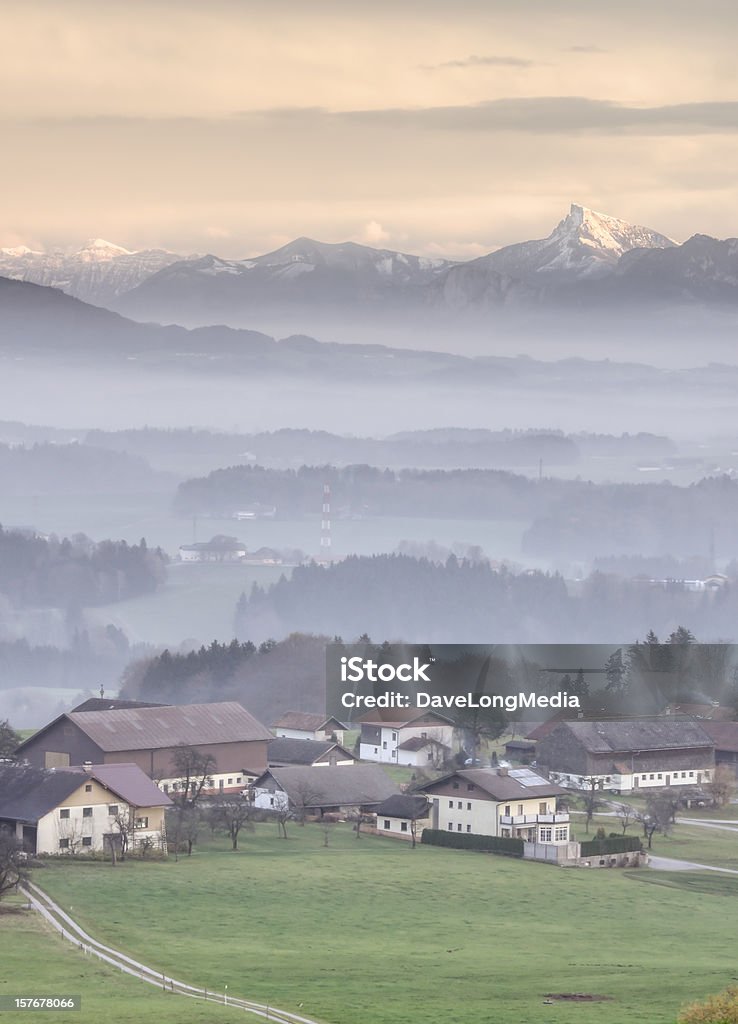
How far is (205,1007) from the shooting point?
43531 millimetres

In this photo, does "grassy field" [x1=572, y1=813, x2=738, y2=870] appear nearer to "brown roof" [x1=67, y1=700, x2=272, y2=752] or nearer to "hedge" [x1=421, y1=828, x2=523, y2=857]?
"hedge" [x1=421, y1=828, x2=523, y2=857]

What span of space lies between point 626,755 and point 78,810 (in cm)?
3572

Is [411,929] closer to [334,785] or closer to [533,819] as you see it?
[533,819]

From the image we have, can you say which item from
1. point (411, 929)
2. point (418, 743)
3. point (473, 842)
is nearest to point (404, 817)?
point (473, 842)

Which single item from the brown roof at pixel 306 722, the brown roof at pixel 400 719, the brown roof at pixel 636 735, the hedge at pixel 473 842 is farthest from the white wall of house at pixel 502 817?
the brown roof at pixel 306 722

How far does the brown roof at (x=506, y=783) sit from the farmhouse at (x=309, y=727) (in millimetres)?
29302

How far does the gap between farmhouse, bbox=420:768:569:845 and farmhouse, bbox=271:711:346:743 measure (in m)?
30.1

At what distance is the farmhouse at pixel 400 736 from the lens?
107m

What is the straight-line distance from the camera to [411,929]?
58750mm

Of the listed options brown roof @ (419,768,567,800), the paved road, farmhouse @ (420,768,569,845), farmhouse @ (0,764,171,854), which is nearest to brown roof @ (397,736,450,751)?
brown roof @ (419,768,567,800)

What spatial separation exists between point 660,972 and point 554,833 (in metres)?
26.9

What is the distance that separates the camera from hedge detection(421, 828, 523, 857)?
77812 mm


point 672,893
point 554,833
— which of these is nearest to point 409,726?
point 554,833

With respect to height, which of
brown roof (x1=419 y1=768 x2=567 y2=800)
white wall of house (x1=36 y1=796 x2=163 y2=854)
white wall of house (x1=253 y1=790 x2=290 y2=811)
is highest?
brown roof (x1=419 y1=768 x2=567 y2=800)
